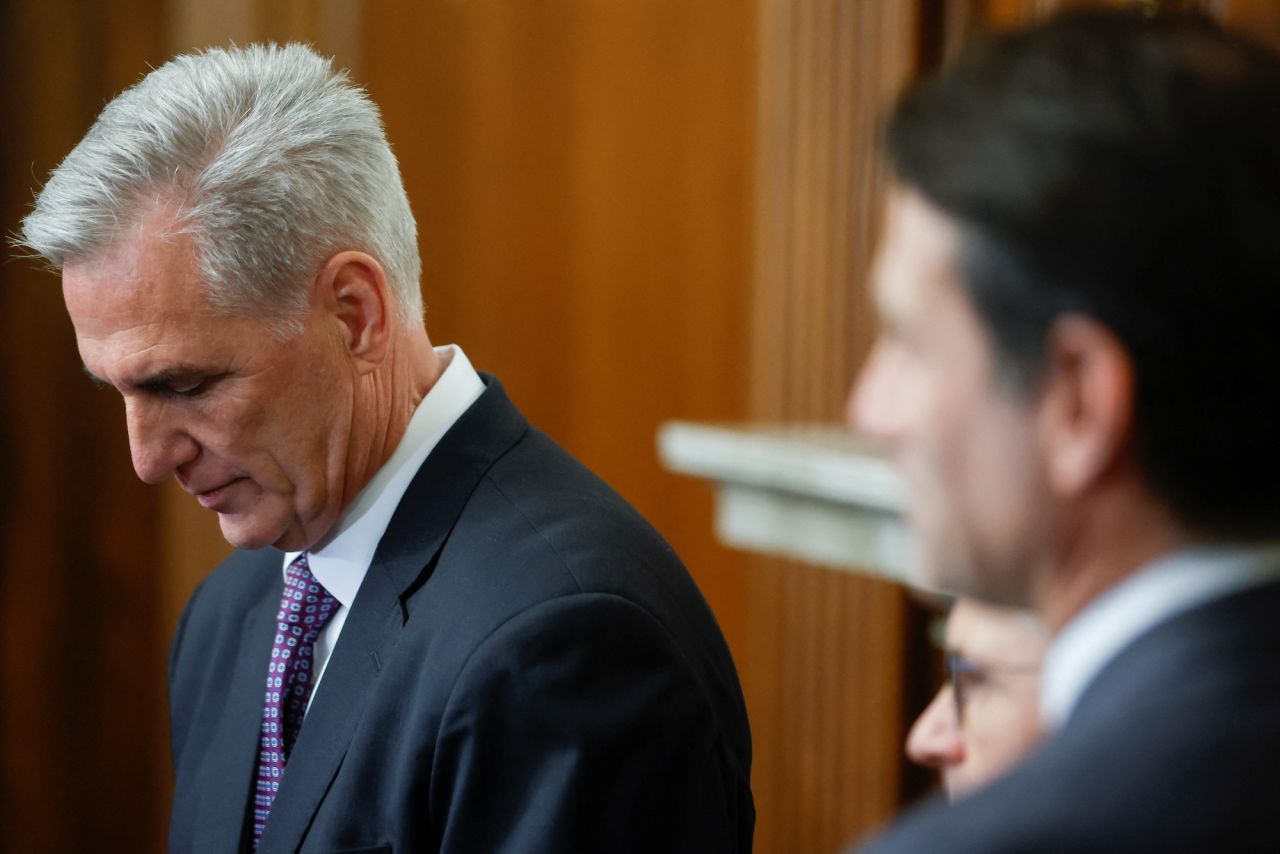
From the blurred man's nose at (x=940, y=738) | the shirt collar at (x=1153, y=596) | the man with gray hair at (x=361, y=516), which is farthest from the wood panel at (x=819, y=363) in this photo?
the shirt collar at (x=1153, y=596)

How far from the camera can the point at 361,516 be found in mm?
1737

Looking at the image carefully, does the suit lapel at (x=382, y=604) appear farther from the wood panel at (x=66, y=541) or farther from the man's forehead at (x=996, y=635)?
the wood panel at (x=66, y=541)

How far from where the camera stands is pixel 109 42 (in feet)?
12.8

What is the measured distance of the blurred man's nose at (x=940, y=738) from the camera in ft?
3.89

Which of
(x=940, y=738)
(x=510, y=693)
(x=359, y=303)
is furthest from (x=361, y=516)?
(x=940, y=738)

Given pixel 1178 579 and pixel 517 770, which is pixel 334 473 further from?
pixel 1178 579

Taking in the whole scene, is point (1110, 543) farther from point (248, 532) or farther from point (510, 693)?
point (248, 532)

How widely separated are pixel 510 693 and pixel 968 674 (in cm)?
48

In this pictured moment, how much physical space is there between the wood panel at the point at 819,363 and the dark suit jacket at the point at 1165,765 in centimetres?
266

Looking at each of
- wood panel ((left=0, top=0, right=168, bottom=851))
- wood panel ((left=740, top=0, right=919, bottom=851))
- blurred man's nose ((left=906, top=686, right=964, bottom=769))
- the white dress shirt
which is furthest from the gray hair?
wood panel ((left=0, top=0, right=168, bottom=851))

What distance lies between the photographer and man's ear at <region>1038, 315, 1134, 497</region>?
0.78 metres

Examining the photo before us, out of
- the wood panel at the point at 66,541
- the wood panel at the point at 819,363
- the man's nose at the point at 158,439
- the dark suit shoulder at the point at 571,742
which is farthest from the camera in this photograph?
the wood panel at the point at 66,541

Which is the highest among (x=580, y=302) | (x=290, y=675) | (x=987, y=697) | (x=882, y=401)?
(x=882, y=401)

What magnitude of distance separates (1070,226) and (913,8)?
2.68 meters
